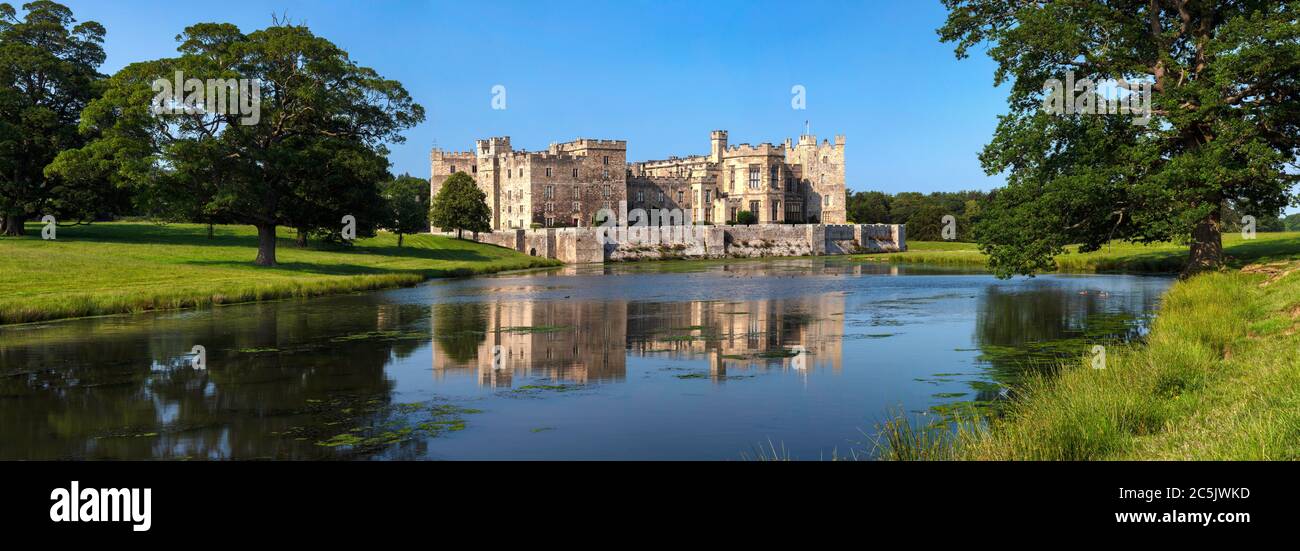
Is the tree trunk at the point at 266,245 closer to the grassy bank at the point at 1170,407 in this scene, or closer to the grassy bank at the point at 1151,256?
the grassy bank at the point at 1151,256

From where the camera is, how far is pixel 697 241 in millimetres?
90500

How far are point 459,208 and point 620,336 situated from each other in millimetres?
65584

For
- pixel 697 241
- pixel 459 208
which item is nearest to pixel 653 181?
pixel 697 241

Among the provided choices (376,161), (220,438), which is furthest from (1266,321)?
(376,161)

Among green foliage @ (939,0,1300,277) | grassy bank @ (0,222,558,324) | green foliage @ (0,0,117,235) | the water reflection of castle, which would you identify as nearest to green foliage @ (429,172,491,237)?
grassy bank @ (0,222,558,324)

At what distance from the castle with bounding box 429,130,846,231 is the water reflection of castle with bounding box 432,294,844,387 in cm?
6928

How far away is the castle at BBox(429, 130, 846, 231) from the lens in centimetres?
10462

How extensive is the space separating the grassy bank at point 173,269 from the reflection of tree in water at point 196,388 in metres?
3.89

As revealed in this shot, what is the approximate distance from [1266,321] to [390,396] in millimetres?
14355

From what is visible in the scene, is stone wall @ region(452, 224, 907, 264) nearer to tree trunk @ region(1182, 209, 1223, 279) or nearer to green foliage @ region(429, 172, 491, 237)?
green foliage @ region(429, 172, 491, 237)

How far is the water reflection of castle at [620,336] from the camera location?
18.0 meters

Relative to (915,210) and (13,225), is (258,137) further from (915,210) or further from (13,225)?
(915,210)

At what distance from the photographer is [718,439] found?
38.0 ft
